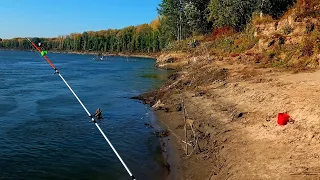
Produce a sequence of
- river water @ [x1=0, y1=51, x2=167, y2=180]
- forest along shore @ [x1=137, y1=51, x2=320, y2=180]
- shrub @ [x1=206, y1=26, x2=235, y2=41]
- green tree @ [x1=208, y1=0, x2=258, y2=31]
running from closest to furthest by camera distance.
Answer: forest along shore @ [x1=137, y1=51, x2=320, y2=180] < river water @ [x1=0, y1=51, x2=167, y2=180] < green tree @ [x1=208, y1=0, x2=258, y2=31] < shrub @ [x1=206, y1=26, x2=235, y2=41]

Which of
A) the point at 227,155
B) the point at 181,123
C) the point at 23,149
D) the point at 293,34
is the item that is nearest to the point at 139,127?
the point at 181,123

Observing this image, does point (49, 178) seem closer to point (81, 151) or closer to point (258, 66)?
point (81, 151)

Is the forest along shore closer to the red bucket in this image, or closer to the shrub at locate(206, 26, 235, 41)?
the red bucket

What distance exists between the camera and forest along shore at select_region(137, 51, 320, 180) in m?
12.3

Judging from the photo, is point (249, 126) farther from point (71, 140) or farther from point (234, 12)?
point (234, 12)

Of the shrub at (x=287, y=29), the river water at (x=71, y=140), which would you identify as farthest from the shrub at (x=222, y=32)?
the river water at (x=71, y=140)

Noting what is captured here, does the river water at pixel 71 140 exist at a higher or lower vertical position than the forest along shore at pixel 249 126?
lower

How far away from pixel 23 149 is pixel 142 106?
13.0 meters

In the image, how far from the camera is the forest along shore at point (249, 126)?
12344 millimetres

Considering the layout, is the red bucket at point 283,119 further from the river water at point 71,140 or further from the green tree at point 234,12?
the green tree at point 234,12

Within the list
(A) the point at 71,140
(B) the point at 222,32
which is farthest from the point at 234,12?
(A) the point at 71,140

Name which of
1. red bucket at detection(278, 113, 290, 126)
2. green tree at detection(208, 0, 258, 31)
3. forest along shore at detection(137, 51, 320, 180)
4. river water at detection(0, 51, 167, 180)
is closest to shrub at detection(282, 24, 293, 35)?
forest along shore at detection(137, 51, 320, 180)

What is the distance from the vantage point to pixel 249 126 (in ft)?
55.2

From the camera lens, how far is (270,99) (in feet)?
63.5
